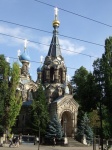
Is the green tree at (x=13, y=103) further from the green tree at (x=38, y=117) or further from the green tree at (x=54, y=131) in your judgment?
the green tree at (x=54, y=131)

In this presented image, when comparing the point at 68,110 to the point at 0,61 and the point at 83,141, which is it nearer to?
the point at 83,141

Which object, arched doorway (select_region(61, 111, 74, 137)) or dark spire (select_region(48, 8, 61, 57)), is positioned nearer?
arched doorway (select_region(61, 111, 74, 137))

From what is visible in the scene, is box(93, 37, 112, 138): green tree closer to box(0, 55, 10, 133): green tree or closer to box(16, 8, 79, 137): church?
box(16, 8, 79, 137): church

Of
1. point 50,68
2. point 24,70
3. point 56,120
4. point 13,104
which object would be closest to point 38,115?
point 56,120

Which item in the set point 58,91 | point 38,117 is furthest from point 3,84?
point 58,91

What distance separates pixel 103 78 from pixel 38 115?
9.85 m

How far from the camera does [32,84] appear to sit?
48.8 m

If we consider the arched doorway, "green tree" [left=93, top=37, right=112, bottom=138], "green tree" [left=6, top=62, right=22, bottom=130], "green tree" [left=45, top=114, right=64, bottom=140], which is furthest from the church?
"green tree" [left=6, top=62, right=22, bottom=130]

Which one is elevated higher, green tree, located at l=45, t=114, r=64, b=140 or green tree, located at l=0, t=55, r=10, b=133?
green tree, located at l=0, t=55, r=10, b=133

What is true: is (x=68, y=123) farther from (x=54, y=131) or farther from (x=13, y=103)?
(x=13, y=103)

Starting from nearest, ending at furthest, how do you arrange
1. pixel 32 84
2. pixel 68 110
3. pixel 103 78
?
pixel 103 78 < pixel 68 110 < pixel 32 84

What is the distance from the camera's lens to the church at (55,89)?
40.3 m

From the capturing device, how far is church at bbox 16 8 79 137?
40.3 meters

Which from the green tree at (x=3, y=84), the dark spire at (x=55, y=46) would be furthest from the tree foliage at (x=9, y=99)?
the dark spire at (x=55, y=46)
